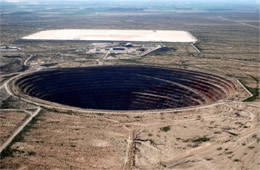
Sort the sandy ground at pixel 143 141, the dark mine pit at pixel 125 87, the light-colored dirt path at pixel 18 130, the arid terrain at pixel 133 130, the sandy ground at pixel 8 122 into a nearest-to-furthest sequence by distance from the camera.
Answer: the sandy ground at pixel 143 141, the arid terrain at pixel 133 130, the light-colored dirt path at pixel 18 130, the sandy ground at pixel 8 122, the dark mine pit at pixel 125 87

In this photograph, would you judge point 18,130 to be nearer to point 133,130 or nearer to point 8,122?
point 8,122

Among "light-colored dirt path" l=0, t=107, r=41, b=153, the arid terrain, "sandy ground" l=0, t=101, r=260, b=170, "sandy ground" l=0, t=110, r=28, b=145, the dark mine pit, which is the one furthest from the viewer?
the dark mine pit

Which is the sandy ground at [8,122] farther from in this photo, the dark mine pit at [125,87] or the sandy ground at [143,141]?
the dark mine pit at [125,87]

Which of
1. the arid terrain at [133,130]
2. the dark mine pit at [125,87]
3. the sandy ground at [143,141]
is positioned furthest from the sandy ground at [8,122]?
the dark mine pit at [125,87]

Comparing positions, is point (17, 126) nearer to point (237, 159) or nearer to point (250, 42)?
point (237, 159)

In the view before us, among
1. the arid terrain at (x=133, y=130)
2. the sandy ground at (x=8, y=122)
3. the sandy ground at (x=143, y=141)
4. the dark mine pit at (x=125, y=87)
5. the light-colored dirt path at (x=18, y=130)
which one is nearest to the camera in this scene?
the sandy ground at (x=143, y=141)

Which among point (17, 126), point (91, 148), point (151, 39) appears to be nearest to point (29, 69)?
point (17, 126)

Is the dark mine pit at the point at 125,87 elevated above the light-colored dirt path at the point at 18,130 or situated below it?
below

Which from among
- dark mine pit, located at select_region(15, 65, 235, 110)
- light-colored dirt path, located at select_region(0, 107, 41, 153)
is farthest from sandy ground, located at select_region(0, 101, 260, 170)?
dark mine pit, located at select_region(15, 65, 235, 110)

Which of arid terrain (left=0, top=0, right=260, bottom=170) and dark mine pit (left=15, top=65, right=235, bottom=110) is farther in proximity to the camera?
dark mine pit (left=15, top=65, right=235, bottom=110)

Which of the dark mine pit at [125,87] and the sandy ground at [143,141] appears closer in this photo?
the sandy ground at [143,141]

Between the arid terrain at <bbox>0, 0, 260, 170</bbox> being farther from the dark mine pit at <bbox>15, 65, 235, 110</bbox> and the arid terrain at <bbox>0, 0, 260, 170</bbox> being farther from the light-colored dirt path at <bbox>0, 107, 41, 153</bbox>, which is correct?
the dark mine pit at <bbox>15, 65, 235, 110</bbox>
